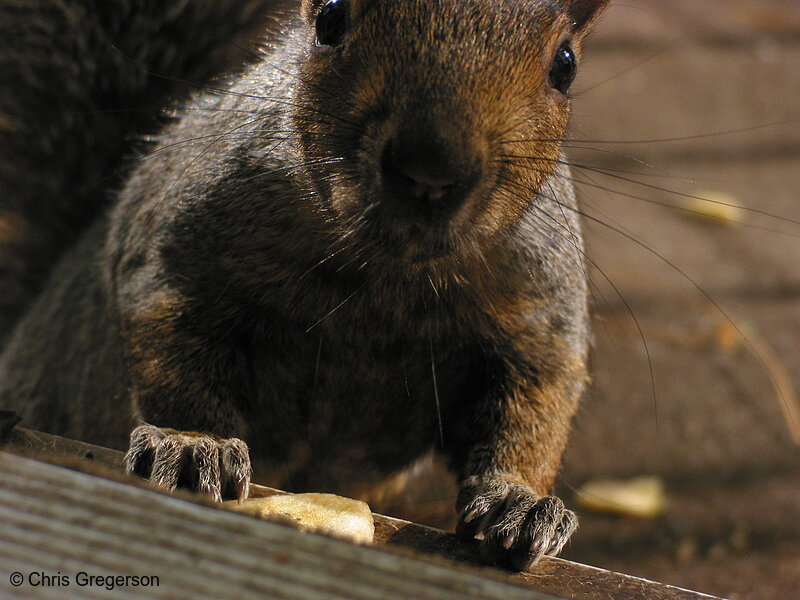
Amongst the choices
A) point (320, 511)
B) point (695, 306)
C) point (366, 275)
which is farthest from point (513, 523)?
point (695, 306)

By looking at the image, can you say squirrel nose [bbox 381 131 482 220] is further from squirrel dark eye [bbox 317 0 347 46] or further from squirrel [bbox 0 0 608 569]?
squirrel dark eye [bbox 317 0 347 46]

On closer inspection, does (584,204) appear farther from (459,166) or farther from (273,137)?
(459,166)

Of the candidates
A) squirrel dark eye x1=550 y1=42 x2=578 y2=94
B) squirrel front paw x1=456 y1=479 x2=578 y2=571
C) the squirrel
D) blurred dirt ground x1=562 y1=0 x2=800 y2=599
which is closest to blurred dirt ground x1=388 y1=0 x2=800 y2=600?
→ blurred dirt ground x1=562 y1=0 x2=800 y2=599

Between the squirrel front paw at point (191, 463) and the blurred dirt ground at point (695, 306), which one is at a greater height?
the blurred dirt ground at point (695, 306)

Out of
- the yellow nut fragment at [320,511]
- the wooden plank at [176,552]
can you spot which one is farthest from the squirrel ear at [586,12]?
the wooden plank at [176,552]

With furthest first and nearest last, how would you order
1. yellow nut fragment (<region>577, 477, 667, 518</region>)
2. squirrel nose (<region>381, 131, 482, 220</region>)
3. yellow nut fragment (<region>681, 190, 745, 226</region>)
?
yellow nut fragment (<region>681, 190, 745, 226</region>) → yellow nut fragment (<region>577, 477, 667, 518</region>) → squirrel nose (<region>381, 131, 482, 220</region>)

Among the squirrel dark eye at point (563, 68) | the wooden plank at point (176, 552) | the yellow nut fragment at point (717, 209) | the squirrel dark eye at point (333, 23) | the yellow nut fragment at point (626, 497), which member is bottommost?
the wooden plank at point (176, 552)

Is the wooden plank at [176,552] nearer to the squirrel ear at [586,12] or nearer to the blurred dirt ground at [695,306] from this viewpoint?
the blurred dirt ground at [695,306]
